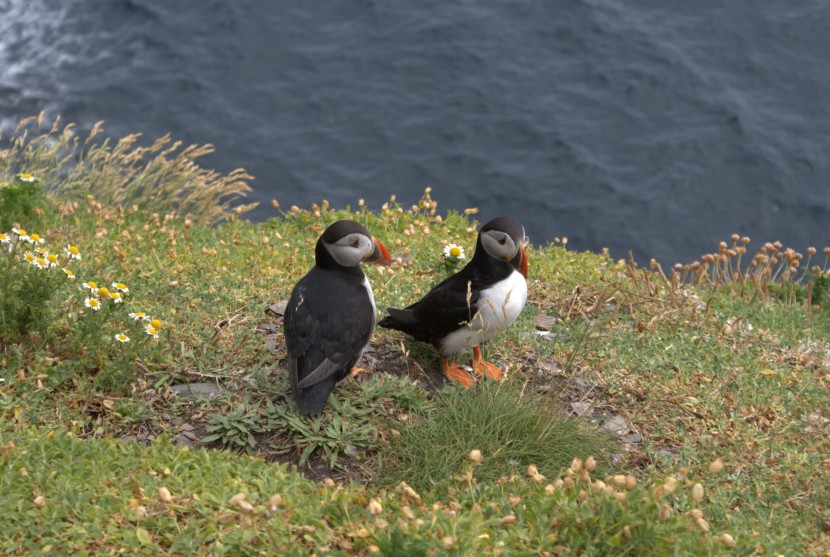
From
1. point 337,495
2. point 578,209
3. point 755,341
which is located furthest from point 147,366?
point 578,209

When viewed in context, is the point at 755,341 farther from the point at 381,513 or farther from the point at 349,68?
the point at 349,68

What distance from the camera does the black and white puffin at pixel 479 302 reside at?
5957 mm

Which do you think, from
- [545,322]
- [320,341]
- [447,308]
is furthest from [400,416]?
[545,322]

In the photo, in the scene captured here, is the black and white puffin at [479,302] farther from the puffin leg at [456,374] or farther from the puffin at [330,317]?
the puffin at [330,317]

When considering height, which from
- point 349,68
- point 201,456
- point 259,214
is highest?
point 201,456

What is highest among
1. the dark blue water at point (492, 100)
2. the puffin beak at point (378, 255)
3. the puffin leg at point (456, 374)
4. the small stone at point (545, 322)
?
the puffin beak at point (378, 255)

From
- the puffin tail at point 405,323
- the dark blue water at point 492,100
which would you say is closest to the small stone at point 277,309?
the puffin tail at point 405,323

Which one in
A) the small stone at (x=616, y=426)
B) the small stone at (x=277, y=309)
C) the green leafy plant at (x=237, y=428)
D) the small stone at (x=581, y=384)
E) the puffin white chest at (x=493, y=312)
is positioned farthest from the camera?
the small stone at (x=277, y=309)

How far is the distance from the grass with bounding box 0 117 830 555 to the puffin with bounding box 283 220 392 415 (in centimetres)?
25

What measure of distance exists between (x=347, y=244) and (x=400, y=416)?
1.07 metres

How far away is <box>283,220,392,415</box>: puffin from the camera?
552 centimetres

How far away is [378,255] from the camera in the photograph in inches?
236

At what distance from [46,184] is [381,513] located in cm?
712

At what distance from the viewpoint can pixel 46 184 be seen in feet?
32.3
